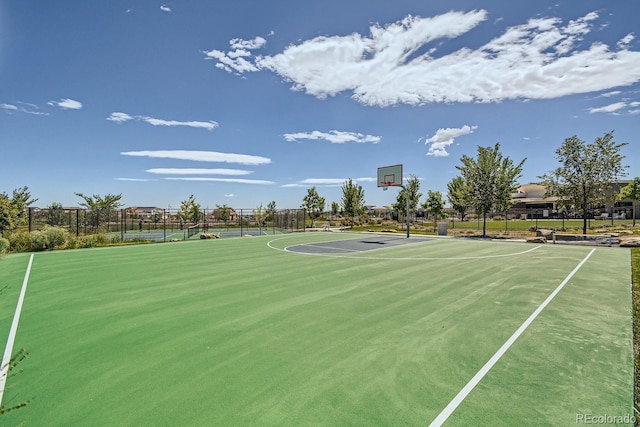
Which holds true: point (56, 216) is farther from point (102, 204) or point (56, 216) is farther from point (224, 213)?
point (224, 213)

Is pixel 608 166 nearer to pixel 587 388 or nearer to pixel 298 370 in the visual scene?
pixel 587 388

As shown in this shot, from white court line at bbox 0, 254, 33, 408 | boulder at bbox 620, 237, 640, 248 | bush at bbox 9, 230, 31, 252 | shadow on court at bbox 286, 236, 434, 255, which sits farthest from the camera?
boulder at bbox 620, 237, 640, 248

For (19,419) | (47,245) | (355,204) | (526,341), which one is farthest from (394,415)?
(355,204)

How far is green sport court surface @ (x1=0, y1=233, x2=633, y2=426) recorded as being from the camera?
10.1 ft

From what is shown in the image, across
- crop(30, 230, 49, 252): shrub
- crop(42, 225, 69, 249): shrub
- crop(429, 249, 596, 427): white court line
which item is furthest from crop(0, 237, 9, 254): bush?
crop(429, 249, 596, 427): white court line

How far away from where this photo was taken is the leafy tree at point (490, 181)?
25016 millimetres

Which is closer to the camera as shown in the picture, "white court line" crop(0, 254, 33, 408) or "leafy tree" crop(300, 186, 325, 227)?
"white court line" crop(0, 254, 33, 408)

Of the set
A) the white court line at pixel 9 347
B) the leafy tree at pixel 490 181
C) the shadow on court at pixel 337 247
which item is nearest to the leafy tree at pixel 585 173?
the leafy tree at pixel 490 181

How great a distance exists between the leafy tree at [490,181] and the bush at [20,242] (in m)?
29.7

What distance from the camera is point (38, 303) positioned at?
271 inches

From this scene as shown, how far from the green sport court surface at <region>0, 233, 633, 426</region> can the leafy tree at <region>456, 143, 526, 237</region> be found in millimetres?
17342

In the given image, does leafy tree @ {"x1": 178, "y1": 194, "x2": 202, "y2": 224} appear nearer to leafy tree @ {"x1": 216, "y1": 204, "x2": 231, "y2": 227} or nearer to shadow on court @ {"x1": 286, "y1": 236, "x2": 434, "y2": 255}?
leafy tree @ {"x1": 216, "y1": 204, "x2": 231, "y2": 227}

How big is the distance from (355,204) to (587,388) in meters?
43.4

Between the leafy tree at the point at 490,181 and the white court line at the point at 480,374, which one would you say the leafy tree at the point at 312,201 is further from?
the white court line at the point at 480,374
